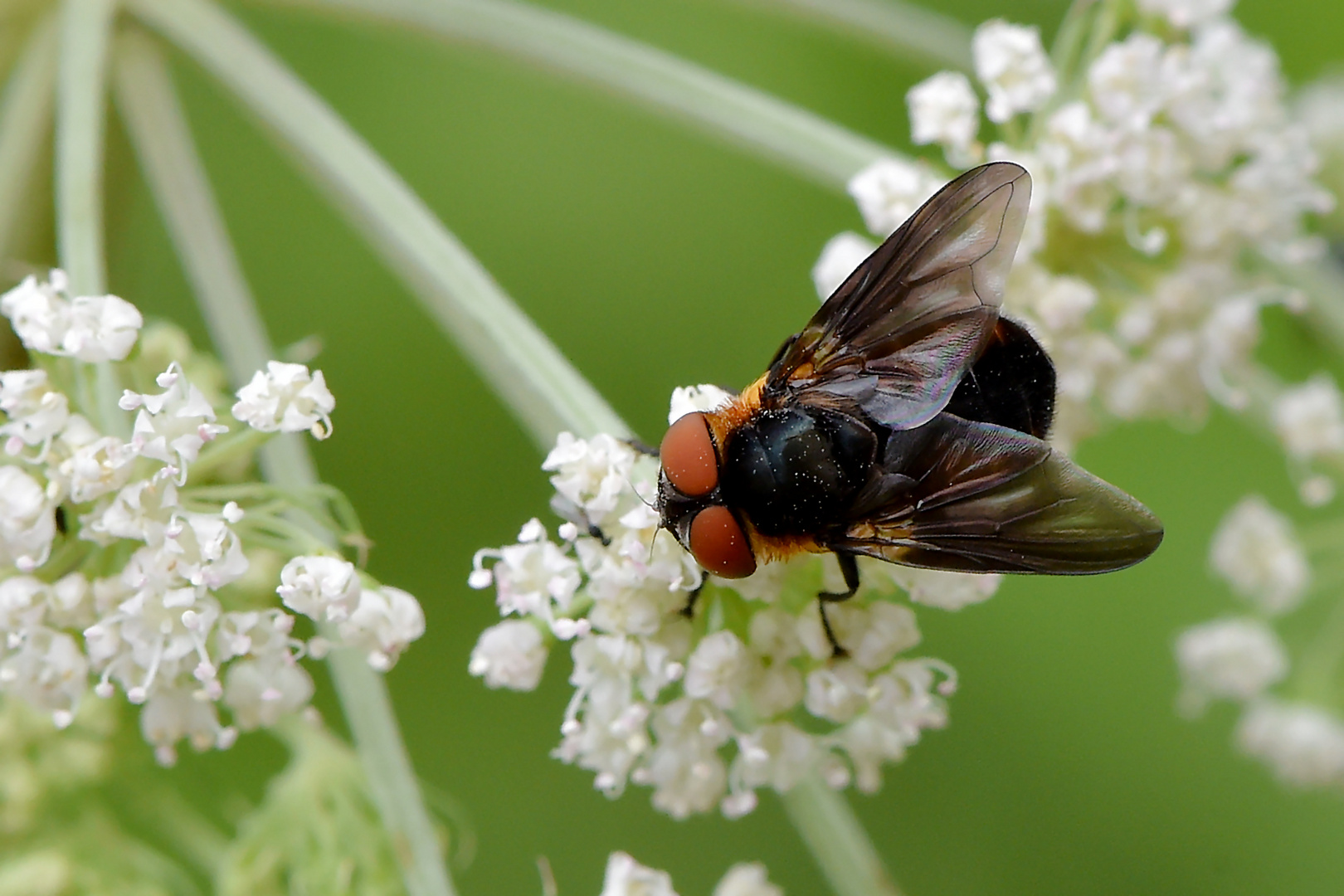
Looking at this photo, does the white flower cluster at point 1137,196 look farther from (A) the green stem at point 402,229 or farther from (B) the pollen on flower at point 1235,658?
(B) the pollen on flower at point 1235,658

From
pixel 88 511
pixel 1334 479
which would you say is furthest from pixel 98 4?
pixel 1334 479

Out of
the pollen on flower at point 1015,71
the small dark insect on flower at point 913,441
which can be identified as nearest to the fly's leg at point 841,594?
the small dark insect on flower at point 913,441

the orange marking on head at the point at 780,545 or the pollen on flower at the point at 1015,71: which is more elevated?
the pollen on flower at the point at 1015,71

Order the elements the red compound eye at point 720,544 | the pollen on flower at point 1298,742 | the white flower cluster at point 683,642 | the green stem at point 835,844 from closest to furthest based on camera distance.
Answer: the red compound eye at point 720,544 → the white flower cluster at point 683,642 → the green stem at point 835,844 → the pollen on flower at point 1298,742

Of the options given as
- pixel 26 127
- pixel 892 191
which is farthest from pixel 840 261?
pixel 26 127

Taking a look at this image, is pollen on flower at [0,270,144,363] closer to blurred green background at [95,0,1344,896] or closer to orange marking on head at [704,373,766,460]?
orange marking on head at [704,373,766,460]

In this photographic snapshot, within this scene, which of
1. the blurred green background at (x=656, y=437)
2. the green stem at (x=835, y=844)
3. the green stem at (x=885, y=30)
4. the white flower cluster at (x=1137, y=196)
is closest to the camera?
the green stem at (x=835, y=844)
